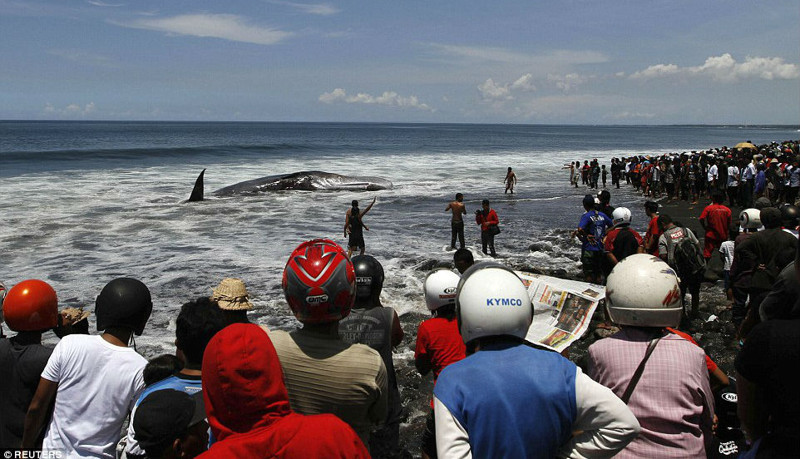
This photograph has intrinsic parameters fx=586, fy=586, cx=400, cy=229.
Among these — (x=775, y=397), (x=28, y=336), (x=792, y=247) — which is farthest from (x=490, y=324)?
(x=792, y=247)

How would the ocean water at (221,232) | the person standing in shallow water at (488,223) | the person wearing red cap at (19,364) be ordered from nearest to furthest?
the person wearing red cap at (19,364) → the ocean water at (221,232) → the person standing in shallow water at (488,223)

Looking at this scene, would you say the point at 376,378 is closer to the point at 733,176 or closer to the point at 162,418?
the point at 162,418

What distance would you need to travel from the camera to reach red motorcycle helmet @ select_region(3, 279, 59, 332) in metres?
3.58

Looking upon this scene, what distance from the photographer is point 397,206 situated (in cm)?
2648

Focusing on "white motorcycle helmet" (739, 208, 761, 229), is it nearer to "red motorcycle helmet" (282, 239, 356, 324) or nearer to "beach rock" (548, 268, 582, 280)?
"beach rock" (548, 268, 582, 280)

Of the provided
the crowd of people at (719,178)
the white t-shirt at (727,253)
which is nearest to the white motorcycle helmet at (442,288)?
the white t-shirt at (727,253)

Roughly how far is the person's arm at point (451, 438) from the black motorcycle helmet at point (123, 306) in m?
2.37

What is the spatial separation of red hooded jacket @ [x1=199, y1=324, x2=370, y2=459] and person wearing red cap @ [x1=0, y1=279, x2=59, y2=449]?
6.76 ft

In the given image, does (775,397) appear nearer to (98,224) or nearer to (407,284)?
(407,284)

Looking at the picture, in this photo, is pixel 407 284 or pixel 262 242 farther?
pixel 262 242

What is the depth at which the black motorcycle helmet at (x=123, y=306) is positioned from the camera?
365 cm

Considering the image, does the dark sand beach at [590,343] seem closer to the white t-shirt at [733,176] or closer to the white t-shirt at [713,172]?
the white t-shirt at [733,176]

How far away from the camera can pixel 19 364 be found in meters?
3.55

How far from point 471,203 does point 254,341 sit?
25.7 meters
